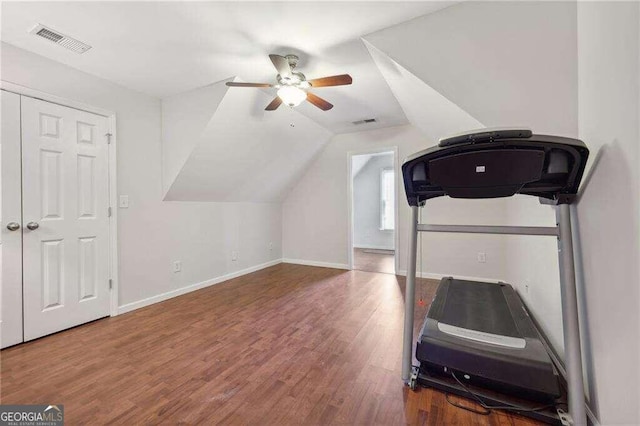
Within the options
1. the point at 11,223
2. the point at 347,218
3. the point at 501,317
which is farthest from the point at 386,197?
the point at 11,223

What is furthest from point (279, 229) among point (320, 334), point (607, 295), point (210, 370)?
point (607, 295)

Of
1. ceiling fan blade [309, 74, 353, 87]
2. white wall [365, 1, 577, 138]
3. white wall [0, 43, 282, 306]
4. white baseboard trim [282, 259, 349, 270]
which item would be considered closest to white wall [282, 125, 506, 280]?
white baseboard trim [282, 259, 349, 270]

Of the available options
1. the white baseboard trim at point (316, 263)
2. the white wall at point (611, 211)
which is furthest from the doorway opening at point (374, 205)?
the white wall at point (611, 211)

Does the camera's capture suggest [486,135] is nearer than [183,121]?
Yes

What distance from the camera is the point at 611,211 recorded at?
99 centimetres

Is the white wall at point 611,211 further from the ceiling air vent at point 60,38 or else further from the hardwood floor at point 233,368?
the ceiling air vent at point 60,38

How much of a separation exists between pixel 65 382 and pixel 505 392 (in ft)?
8.48

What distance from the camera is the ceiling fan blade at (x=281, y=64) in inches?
75.0

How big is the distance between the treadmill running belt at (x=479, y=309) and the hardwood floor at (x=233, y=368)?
0.43 m

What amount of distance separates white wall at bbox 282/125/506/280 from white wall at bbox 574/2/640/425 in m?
2.42

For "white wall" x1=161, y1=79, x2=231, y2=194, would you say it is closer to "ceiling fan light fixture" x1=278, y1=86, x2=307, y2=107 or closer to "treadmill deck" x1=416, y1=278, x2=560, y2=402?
"ceiling fan light fixture" x1=278, y1=86, x2=307, y2=107

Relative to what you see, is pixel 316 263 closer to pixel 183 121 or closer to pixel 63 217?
pixel 183 121

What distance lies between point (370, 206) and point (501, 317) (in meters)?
4.87

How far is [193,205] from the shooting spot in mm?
3396
